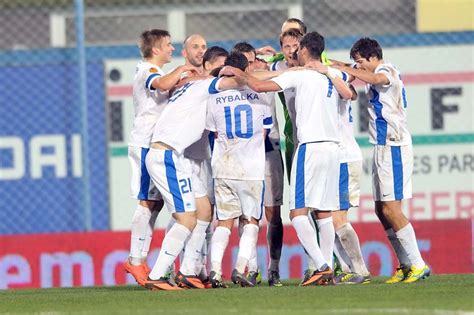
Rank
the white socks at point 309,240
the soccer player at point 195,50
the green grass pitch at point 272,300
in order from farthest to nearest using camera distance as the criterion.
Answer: the soccer player at point 195,50 < the white socks at point 309,240 < the green grass pitch at point 272,300

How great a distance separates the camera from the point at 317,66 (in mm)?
10609

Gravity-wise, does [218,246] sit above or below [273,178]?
below

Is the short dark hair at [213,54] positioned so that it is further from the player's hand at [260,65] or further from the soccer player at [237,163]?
the player's hand at [260,65]

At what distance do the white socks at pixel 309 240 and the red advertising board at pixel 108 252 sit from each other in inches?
128

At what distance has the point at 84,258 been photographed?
13.8 metres

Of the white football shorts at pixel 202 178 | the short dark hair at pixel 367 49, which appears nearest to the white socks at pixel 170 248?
the white football shorts at pixel 202 178

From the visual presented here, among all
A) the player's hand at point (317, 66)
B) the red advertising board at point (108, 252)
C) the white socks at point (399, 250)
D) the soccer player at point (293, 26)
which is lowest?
the red advertising board at point (108, 252)

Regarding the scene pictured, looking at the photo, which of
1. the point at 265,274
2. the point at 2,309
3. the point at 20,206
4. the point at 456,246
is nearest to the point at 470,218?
the point at 456,246

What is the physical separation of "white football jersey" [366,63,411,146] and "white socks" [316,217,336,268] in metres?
0.83

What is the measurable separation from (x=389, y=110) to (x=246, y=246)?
1467 millimetres

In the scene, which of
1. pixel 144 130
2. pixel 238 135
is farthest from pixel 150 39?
pixel 238 135

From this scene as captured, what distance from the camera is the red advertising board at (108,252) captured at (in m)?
13.8

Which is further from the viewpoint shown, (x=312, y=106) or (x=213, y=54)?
(x=213, y=54)

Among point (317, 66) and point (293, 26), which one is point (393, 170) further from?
point (293, 26)
